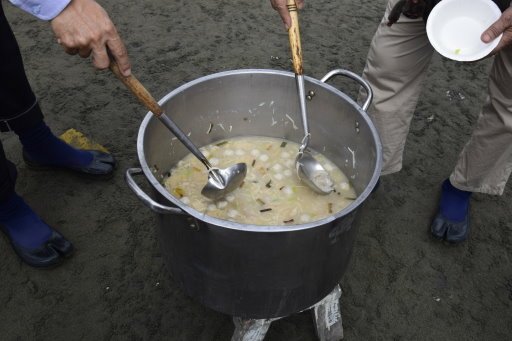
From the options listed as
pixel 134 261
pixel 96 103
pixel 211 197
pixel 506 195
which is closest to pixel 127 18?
pixel 96 103

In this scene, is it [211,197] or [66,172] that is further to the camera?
[66,172]

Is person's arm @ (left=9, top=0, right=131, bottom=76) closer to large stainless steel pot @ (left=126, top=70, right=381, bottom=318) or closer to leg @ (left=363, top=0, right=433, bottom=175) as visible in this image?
large stainless steel pot @ (left=126, top=70, right=381, bottom=318)

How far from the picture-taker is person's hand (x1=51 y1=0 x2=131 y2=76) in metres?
1.03

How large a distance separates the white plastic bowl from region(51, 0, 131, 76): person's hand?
1.01m

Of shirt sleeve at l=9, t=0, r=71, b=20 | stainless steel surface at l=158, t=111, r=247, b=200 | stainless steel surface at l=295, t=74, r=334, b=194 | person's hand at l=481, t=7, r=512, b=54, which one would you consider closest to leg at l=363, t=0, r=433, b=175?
person's hand at l=481, t=7, r=512, b=54

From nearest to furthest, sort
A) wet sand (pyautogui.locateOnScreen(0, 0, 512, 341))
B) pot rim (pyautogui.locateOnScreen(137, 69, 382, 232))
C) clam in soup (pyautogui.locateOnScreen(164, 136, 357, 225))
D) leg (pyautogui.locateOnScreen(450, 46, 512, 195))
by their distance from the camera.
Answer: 1. pot rim (pyautogui.locateOnScreen(137, 69, 382, 232))
2. clam in soup (pyautogui.locateOnScreen(164, 136, 357, 225))
3. leg (pyautogui.locateOnScreen(450, 46, 512, 195))
4. wet sand (pyautogui.locateOnScreen(0, 0, 512, 341))

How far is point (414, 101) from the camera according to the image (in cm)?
199

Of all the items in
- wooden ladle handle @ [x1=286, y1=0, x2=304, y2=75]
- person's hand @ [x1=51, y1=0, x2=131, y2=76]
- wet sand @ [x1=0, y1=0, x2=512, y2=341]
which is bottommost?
wet sand @ [x1=0, y1=0, x2=512, y2=341]

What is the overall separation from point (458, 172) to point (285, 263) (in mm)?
1223

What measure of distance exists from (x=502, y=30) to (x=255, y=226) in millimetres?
971

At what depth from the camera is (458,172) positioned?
6.68ft

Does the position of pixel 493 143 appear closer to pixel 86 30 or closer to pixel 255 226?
pixel 255 226

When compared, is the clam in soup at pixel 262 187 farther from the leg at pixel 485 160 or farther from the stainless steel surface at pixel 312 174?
the leg at pixel 485 160

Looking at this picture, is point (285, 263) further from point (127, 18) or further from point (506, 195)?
point (127, 18)
